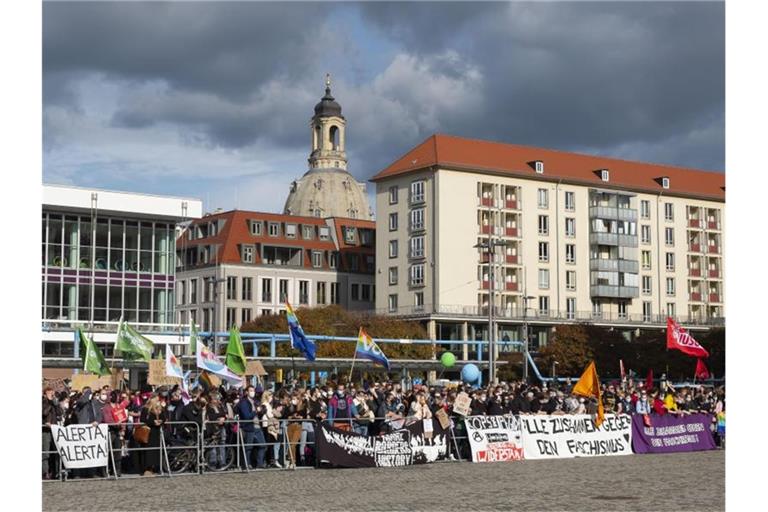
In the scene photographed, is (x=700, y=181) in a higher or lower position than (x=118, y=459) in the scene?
higher

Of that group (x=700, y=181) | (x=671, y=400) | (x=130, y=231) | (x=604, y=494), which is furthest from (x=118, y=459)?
(x=700, y=181)

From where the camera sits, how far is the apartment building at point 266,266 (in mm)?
117500

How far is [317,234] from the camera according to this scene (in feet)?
416

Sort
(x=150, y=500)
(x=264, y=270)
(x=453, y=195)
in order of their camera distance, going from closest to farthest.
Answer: (x=150, y=500), (x=453, y=195), (x=264, y=270)

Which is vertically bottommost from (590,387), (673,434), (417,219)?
(673,434)

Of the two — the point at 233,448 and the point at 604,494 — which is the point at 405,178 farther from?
the point at 604,494

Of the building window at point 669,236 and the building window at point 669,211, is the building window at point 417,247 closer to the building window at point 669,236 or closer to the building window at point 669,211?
the building window at point 669,236

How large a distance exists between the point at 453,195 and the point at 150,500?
288 ft

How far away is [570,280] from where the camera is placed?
368 ft

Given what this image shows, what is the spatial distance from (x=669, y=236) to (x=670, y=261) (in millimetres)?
2414

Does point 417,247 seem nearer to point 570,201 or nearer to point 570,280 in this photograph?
point 570,280

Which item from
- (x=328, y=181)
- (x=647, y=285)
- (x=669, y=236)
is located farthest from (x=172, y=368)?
(x=328, y=181)

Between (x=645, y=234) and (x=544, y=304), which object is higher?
(x=645, y=234)

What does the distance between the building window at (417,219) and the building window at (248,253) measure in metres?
19.5
